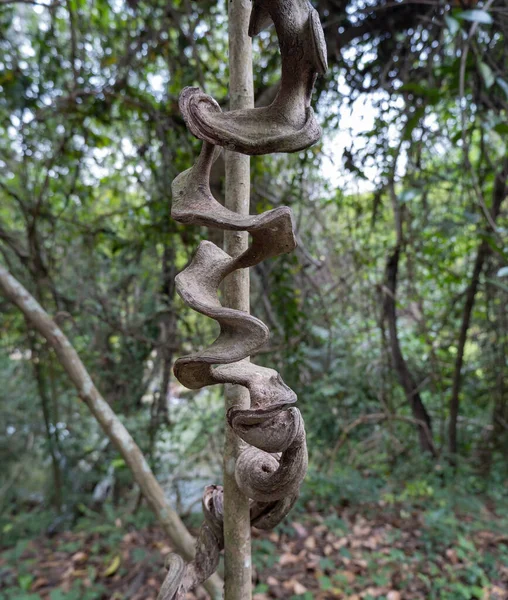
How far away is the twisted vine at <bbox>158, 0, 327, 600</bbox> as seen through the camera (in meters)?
0.34

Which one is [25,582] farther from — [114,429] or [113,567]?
[114,429]

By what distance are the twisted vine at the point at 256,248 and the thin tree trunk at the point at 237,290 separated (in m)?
0.03

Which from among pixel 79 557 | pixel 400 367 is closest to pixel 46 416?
pixel 79 557

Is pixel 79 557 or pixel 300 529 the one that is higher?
pixel 300 529

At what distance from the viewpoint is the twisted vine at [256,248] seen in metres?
0.34

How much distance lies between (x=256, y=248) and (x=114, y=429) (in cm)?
76

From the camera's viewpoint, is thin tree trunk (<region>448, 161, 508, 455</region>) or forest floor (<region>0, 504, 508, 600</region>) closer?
forest floor (<region>0, 504, 508, 600</region>)

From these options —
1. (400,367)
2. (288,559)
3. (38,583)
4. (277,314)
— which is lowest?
(38,583)

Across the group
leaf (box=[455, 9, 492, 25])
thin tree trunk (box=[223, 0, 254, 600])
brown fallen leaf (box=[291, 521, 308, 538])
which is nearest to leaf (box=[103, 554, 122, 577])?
brown fallen leaf (box=[291, 521, 308, 538])

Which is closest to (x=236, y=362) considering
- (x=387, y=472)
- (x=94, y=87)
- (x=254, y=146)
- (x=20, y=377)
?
(x=254, y=146)

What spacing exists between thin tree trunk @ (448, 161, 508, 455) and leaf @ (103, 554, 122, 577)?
160cm

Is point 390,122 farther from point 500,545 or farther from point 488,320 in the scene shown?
point 500,545

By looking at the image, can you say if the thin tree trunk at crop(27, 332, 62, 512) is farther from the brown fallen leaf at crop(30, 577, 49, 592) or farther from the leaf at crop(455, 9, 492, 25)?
the leaf at crop(455, 9, 492, 25)

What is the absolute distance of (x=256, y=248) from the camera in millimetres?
379
